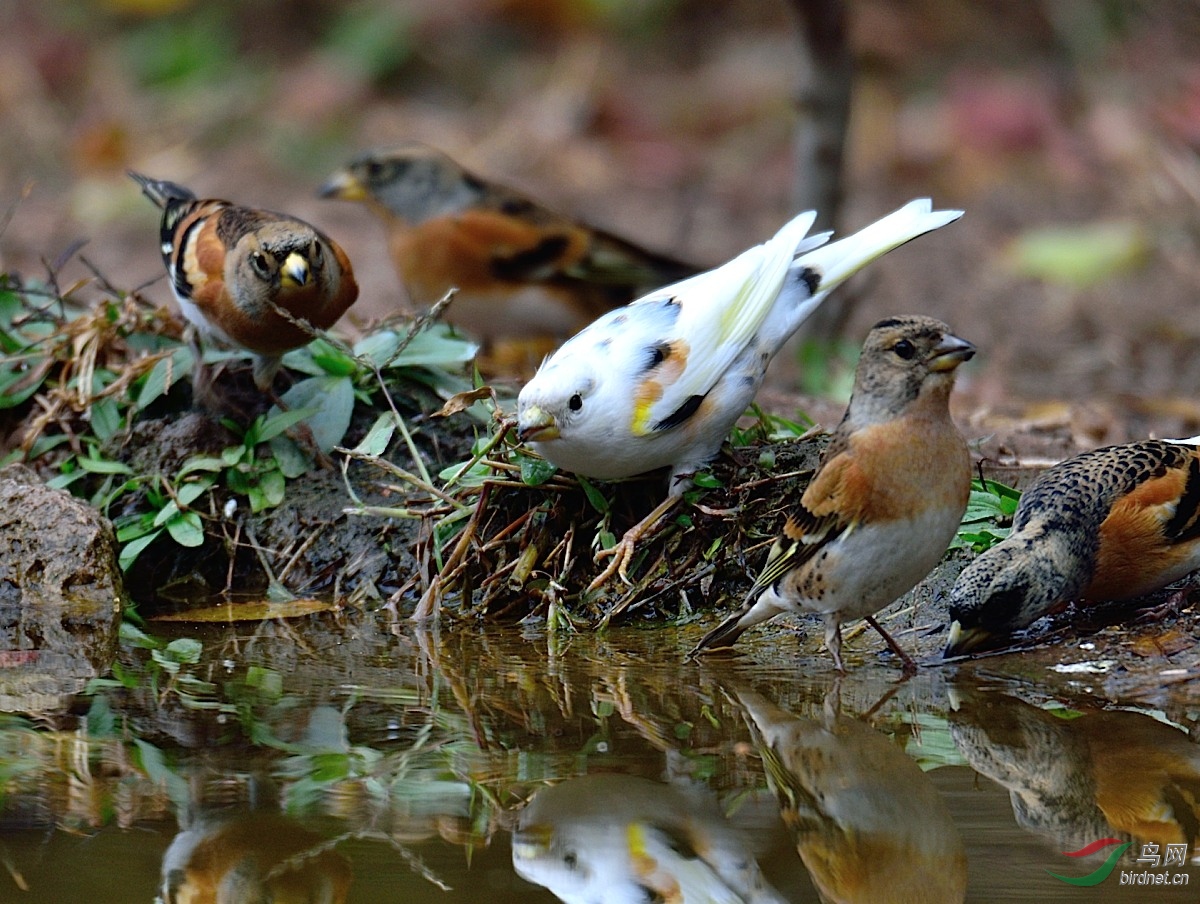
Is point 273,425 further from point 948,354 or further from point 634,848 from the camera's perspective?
point 634,848

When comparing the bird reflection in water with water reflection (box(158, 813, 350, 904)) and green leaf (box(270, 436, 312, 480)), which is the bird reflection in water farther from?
green leaf (box(270, 436, 312, 480))

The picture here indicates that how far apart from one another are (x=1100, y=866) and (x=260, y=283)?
3327 millimetres

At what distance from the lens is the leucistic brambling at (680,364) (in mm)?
4184

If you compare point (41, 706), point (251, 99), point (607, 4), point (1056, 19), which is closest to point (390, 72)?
point (251, 99)

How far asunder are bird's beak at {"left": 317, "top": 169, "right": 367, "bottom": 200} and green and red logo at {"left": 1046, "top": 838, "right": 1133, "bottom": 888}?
5399mm

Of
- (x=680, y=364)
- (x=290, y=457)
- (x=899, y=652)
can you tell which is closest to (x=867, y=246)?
(x=680, y=364)

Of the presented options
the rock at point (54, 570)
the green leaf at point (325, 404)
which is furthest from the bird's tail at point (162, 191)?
the rock at point (54, 570)

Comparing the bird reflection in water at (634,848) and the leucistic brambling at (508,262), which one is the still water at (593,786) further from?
the leucistic brambling at (508,262)

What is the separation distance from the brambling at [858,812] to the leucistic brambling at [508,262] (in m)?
3.64

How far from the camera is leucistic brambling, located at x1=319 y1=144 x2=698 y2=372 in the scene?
684 centimetres

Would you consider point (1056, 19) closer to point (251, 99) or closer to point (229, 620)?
point (251, 99)

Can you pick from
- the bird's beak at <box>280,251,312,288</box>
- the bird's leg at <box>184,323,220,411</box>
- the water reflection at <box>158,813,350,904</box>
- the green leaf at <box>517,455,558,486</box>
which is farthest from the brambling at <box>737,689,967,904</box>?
the bird's leg at <box>184,323,220,411</box>

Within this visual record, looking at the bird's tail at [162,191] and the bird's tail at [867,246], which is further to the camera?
the bird's tail at [162,191]

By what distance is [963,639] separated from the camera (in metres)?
3.88
